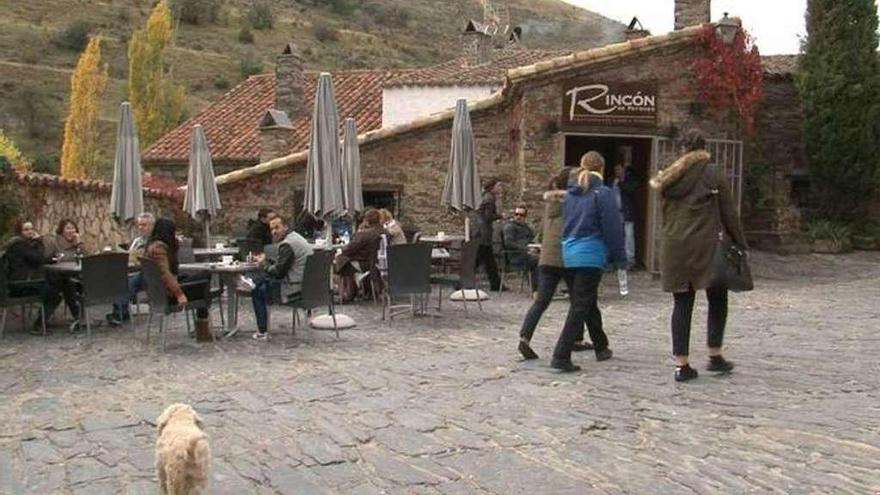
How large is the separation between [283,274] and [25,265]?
295cm

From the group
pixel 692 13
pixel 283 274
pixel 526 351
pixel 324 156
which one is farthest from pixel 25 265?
pixel 692 13

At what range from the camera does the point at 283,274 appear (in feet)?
30.1

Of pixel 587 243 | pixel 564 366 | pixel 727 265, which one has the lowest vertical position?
pixel 564 366

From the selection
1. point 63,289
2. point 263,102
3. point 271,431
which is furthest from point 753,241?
point 263,102

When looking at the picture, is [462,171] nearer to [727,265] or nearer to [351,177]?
[351,177]

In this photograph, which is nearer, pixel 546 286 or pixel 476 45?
pixel 546 286

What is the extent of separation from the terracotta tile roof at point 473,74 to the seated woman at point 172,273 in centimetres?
1332

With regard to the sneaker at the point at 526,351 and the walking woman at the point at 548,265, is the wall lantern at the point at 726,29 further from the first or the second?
the sneaker at the point at 526,351

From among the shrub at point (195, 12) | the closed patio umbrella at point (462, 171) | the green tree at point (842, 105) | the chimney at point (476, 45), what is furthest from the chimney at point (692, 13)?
the shrub at point (195, 12)

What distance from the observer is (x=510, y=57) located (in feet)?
79.6

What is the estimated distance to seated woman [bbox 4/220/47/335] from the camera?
966cm

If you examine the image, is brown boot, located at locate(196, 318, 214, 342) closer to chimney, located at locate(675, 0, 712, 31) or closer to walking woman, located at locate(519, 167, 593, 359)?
walking woman, located at locate(519, 167, 593, 359)

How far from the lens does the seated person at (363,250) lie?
37.1 feet

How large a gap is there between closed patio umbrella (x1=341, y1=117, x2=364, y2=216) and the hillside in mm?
29111
